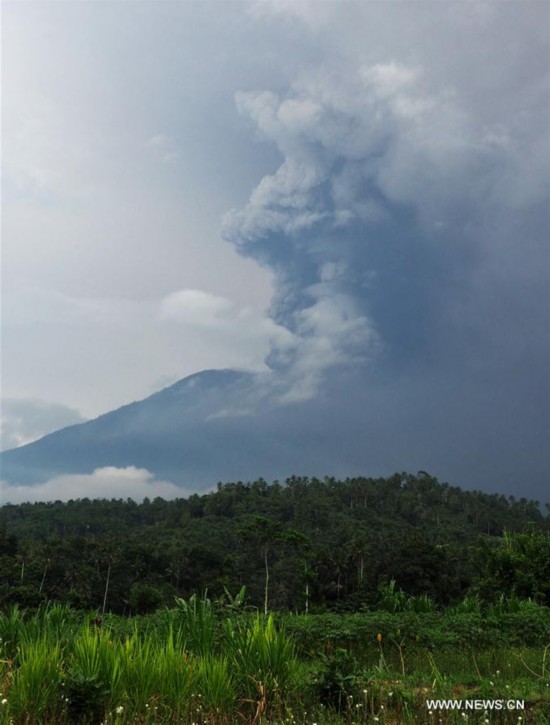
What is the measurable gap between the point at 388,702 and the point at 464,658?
447cm

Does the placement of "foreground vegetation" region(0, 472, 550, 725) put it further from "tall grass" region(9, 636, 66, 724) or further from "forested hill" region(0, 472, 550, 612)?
"forested hill" region(0, 472, 550, 612)

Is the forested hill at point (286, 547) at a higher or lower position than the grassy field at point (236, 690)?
lower

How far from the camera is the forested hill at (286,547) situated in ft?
135

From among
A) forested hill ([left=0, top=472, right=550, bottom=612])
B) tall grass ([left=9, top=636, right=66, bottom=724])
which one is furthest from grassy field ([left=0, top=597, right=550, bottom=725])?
forested hill ([left=0, top=472, right=550, bottom=612])

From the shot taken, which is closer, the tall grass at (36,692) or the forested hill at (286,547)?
the tall grass at (36,692)

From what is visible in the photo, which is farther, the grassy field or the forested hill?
the forested hill

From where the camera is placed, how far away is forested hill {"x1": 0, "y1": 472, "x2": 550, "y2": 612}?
4106cm

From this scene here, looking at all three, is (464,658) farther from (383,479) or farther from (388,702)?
(383,479)

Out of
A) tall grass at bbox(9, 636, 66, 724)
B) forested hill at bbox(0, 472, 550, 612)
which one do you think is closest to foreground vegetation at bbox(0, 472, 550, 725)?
tall grass at bbox(9, 636, 66, 724)

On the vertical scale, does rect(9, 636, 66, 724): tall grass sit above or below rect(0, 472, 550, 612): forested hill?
above

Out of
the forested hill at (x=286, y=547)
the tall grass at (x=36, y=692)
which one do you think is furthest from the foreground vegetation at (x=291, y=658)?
the forested hill at (x=286, y=547)

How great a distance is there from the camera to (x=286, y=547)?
2494 inches

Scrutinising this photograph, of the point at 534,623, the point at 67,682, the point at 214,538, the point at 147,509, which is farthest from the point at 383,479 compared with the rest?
the point at 67,682

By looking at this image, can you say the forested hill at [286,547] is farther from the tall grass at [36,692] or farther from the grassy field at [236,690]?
the tall grass at [36,692]
